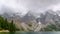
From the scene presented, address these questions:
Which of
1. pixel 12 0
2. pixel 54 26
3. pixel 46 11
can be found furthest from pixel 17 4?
pixel 54 26

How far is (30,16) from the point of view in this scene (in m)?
45.9

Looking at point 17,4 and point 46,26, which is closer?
point 17,4

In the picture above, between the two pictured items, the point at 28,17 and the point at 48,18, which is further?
the point at 48,18

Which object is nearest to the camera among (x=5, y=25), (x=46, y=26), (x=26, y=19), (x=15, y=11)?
(x=5, y=25)

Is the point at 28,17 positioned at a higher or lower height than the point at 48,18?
higher

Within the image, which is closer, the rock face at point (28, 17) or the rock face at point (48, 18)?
the rock face at point (28, 17)

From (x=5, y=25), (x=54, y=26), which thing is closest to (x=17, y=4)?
(x=5, y=25)

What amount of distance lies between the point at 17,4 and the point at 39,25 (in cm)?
1094

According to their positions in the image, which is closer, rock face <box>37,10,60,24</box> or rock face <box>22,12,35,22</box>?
rock face <box>22,12,35,22</box>

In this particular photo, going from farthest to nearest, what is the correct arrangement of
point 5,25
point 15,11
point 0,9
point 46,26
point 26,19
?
point 46,26
point 26,19
point 15,11
point 0,9
point 5,25

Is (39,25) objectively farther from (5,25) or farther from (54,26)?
(5,25)

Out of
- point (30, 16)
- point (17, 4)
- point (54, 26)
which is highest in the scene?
point (17, 4)

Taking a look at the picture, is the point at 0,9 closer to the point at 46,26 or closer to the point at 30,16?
the point at 30,16

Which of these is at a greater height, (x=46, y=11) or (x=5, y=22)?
(x=46, y=11)
